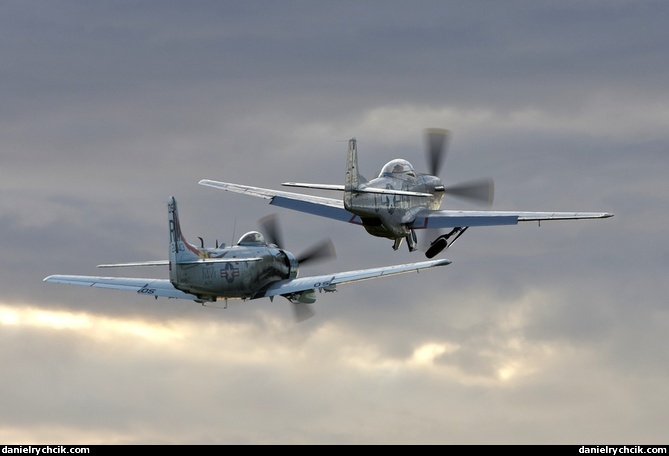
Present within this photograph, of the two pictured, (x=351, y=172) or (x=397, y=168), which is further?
(x=397, y=168)

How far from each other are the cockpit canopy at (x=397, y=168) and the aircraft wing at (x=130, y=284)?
11281mm

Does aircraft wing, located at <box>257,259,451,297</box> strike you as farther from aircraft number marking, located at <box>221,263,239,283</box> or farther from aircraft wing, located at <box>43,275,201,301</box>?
aircraft wing, located at <box>43,275,201,301</box>

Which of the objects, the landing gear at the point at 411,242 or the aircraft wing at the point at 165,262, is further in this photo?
the landing gear at the point at 411,242

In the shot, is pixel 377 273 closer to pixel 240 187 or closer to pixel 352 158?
pixel 352 158

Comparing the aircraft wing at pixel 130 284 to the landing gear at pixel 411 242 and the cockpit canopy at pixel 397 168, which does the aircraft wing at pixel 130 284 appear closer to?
the landing gear at pixel 411 242

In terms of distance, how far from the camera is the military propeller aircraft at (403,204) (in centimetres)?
6041

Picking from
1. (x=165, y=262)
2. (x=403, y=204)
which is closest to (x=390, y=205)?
(x=403, y=204)

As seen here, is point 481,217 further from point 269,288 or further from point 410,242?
point 269,288

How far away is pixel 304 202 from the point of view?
68250mm

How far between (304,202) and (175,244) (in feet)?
38.7

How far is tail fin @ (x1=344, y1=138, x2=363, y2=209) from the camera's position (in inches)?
2361

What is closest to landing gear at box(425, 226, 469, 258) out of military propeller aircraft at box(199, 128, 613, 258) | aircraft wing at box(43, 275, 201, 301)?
military propeller aircraft at box(199, 128, 613, 258)

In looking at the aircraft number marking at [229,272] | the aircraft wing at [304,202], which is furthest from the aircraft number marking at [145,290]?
the aircraft wing at [304,202]

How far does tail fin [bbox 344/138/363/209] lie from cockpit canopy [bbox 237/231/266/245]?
21.7ft
